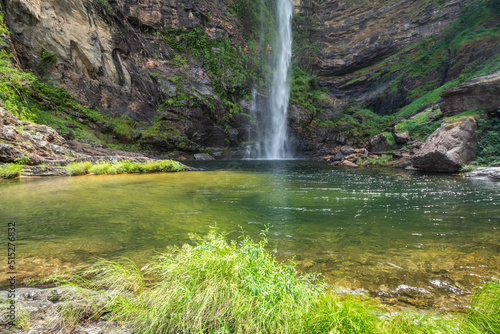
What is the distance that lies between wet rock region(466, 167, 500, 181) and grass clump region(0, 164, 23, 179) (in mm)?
22789

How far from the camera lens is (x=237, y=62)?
120ft

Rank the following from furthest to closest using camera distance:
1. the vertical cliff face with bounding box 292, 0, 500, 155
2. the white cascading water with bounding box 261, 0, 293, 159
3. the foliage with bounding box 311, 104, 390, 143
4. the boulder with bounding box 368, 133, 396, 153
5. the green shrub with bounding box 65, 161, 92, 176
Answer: the white cascading water with bounding box 261, 0, 293, 159
the foliage with bounding box 311, 104, 390, 143
the vertical cliff face with bounding box 292, 0, 500, 155
the boulder with bounding box 368, 133, 396, 153
the green shrub with bounding box 65, 161, 92, 176

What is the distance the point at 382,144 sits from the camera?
72.2 ft

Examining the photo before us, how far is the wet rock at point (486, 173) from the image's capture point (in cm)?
1099

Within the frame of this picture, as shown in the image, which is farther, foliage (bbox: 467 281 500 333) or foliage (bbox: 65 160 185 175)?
foliage (bbox: 65 160 185 175)

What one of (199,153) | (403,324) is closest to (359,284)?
(403,324)

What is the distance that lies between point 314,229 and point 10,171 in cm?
1288

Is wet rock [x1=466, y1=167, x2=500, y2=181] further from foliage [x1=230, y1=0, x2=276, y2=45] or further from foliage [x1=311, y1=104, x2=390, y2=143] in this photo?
foliage [x1=230, y1=0, x2=276, y2=45]

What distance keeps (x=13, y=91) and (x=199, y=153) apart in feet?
58.6

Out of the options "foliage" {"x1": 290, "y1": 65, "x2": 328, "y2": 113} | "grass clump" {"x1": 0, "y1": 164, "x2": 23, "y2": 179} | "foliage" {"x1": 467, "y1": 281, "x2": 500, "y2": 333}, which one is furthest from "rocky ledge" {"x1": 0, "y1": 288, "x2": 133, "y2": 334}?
"foliage" {"x1": 290, "y1": 65, "x2": 328, "y2": 113}

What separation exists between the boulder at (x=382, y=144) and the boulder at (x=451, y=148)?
632 centimetres

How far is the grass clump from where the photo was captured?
30.2 ft

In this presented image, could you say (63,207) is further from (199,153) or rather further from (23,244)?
(199,153)

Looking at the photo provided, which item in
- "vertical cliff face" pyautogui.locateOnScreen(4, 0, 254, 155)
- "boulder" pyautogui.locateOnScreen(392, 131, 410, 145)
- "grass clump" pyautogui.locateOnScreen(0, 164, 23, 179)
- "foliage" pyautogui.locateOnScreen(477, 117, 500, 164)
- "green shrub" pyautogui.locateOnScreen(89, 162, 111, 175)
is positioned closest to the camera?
"grass clump" pyautogui.locateOnScreen(0, 164, 23, 179)
